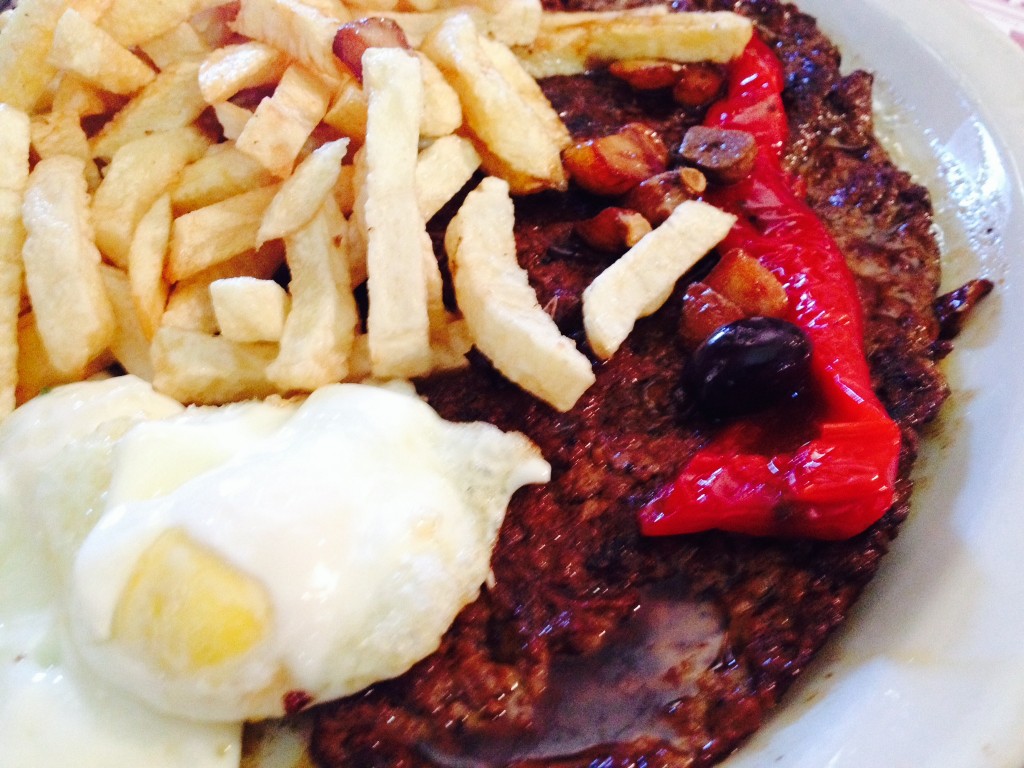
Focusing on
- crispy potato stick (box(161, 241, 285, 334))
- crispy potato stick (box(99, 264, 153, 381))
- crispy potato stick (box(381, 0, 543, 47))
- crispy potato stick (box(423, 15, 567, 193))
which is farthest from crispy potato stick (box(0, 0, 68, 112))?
crispy potato stick (box(423, 15, 567, 193))

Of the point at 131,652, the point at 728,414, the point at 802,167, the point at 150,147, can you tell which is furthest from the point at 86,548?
the point at 802,167

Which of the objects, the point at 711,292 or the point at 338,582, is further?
the point at 711,292

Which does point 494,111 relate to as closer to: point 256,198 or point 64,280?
point 256,198

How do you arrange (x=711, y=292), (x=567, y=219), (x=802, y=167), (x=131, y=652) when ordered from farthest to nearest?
(x=802, y=167), (x=567, y=219), (x=711, y=292), (x=131, y=652)

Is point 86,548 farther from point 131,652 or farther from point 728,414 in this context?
point 728,414

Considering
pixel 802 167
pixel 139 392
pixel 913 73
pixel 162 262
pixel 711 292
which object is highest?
pixel 913 73

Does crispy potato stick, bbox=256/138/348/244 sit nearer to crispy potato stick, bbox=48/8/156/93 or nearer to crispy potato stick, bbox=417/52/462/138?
crispy potato stick, bbox=417/52/462/138

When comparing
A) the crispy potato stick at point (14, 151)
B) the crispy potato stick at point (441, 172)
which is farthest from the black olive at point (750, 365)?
the crispy potato stick at point (14, 151)

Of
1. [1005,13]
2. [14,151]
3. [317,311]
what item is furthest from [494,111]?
[1005,13]

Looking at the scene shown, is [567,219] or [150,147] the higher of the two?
[567,219]
